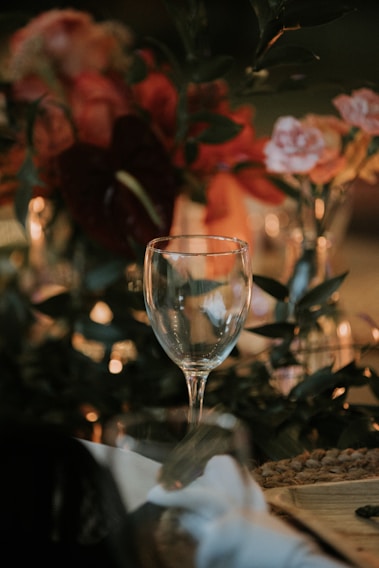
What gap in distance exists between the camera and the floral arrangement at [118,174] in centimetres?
93

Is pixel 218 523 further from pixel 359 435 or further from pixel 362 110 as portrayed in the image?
pixel 362 110

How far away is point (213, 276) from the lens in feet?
2.11

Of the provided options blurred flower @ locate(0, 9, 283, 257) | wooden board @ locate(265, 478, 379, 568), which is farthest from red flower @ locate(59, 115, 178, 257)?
wooden board @ locate(265, 478, 379, 568)

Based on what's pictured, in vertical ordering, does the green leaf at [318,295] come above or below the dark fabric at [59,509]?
below

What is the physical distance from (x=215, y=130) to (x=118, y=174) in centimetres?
12

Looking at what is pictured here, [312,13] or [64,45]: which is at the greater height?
[312,13]

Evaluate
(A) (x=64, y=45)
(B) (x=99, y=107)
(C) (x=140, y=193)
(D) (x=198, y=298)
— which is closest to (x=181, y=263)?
(D) (x=198, y=298)

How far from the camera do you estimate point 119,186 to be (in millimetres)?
969

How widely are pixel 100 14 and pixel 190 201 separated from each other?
336mm

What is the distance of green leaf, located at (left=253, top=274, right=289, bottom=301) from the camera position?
2.87ft

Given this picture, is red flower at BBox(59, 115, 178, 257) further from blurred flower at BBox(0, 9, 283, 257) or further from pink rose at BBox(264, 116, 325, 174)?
pink rose at BBox(264, 116, 325, 174)

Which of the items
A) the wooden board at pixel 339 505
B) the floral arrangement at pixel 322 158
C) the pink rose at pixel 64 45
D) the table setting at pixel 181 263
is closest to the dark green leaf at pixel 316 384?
the table setting at pixel 181 263

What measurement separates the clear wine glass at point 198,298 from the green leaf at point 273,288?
219mm

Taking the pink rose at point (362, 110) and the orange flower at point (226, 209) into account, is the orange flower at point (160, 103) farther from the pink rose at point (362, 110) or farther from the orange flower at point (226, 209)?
the pink rose at point (362, 110)
